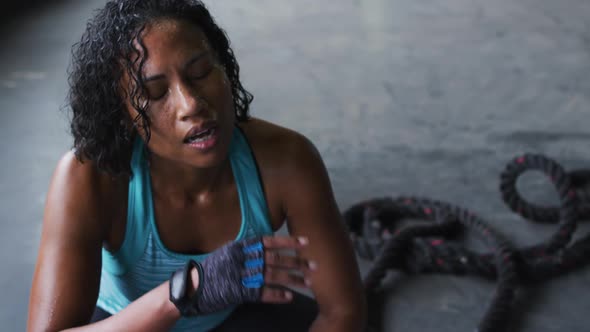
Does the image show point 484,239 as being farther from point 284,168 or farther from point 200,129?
point 200,129

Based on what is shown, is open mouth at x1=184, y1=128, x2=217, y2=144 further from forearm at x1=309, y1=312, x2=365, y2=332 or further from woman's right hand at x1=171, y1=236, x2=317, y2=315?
forearm at x1=309, y1=312, x2=365, y2=332

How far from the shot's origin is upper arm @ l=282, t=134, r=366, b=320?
1.55 metres

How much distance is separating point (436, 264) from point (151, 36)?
56.4 inches

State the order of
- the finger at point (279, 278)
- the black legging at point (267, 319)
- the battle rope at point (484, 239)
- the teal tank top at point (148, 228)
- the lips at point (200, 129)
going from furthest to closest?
the battle rope at point (484, 239)
the black legging at point (267, 319)
the teal tank top at point (148, 228)
the lips at point (200, 129)
the finger at point (279, 278)

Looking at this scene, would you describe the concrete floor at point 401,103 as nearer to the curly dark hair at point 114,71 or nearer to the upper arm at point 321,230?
the upper arm at point 321,230

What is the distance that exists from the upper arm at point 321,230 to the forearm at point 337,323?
1cm

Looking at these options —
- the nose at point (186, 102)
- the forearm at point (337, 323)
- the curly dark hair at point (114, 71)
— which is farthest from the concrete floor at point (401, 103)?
the nose at point (186, 102)

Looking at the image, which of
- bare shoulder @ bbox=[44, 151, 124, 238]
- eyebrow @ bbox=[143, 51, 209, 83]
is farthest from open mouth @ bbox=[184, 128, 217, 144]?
bare shoulder @ bbox=[44, 151, 124, 238]

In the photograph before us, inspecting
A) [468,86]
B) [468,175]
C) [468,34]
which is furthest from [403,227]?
[468,34]

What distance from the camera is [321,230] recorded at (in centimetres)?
155

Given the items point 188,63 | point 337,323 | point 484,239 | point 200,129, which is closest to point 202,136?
point 200,129

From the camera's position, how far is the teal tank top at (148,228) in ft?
5.00

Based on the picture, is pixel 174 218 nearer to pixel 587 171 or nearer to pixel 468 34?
pixel 587 171

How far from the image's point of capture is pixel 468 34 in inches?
166
